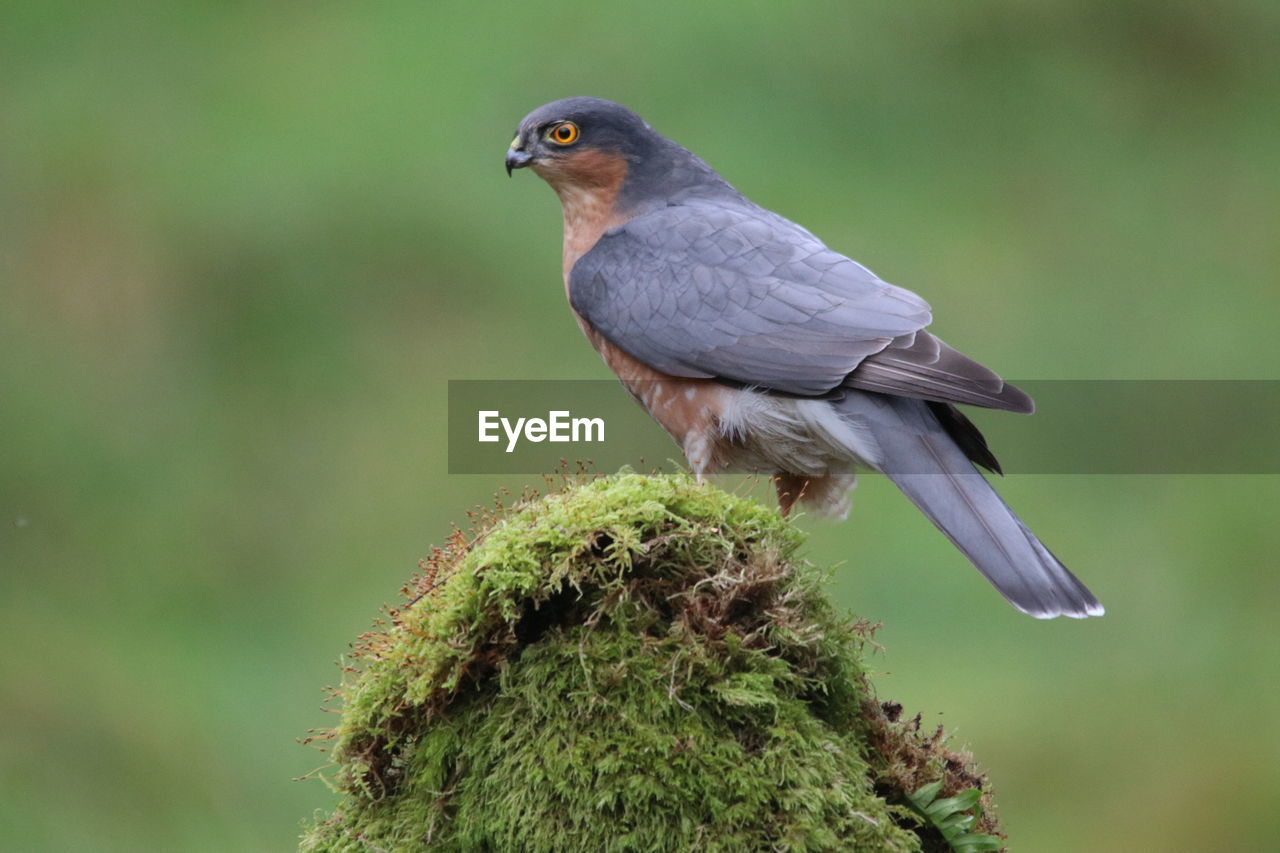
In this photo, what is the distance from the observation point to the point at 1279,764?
285 inches

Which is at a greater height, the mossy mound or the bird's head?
the bird's head

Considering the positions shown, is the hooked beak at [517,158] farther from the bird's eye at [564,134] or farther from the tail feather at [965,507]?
the tail feather at [965,507]

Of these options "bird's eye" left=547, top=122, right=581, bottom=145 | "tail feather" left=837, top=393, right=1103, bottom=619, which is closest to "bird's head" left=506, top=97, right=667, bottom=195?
"bird's eye" left=547, top=122, right=581, bottom=145

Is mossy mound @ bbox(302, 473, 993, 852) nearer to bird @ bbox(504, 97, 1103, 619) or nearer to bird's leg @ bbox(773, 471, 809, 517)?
bird @ bbox(504, 97, 1103, 619)

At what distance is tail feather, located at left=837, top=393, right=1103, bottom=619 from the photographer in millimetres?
3613

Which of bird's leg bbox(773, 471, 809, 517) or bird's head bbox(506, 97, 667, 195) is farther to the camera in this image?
bird's head bbox(506, 97, 667, 195)

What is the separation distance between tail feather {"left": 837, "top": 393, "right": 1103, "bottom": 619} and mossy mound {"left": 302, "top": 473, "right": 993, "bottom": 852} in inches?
28.9

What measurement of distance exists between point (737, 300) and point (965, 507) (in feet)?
3.54

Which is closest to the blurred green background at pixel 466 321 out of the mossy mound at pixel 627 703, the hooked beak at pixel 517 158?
the hooked beak at pixel 517 158

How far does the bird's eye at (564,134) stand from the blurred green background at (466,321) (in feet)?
9.72

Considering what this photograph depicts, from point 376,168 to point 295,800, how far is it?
13.3 ft

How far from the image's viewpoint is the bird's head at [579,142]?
5117mm

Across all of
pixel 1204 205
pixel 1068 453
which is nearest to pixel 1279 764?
pixel 1068 453

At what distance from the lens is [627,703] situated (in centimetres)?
273
